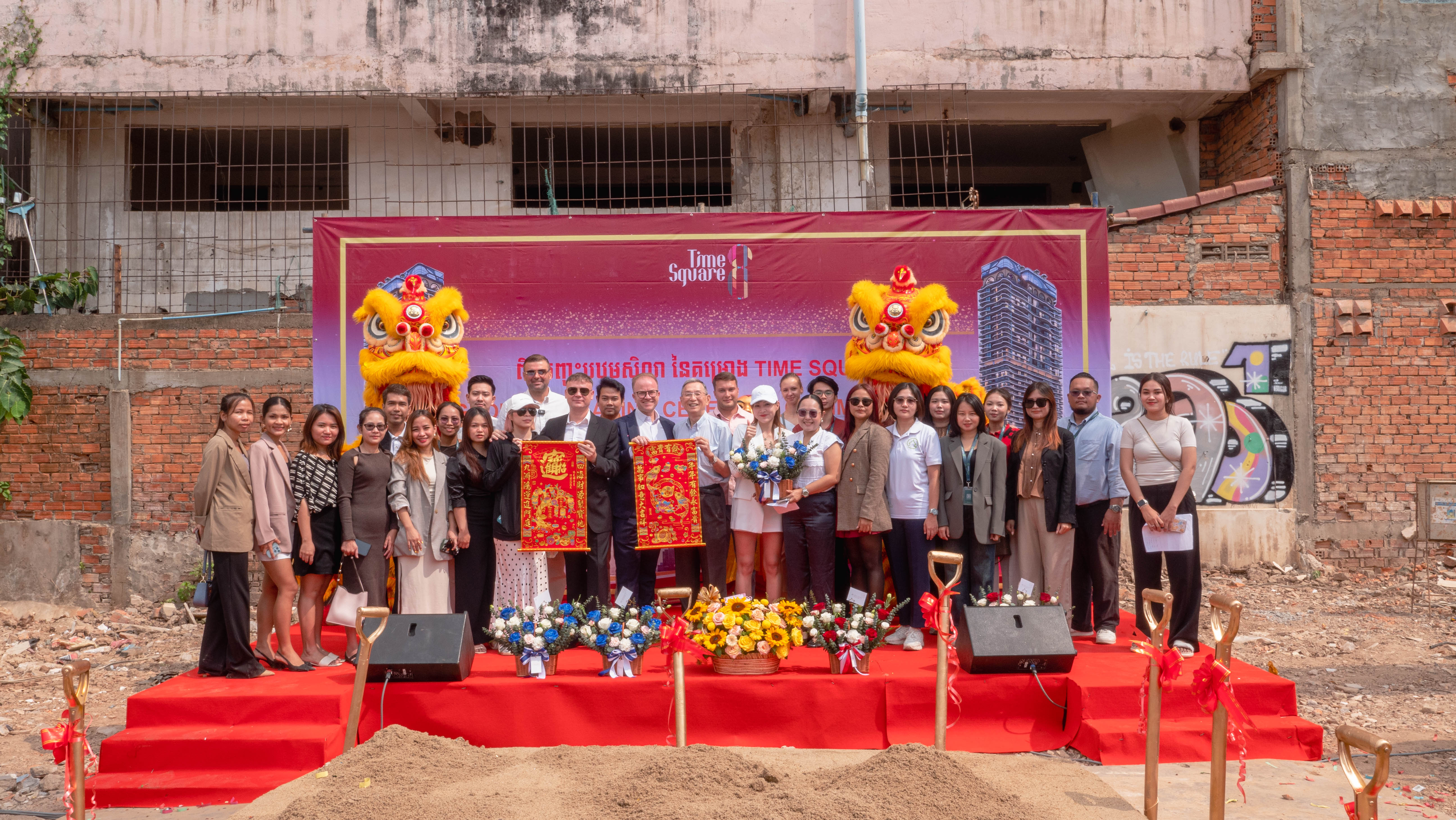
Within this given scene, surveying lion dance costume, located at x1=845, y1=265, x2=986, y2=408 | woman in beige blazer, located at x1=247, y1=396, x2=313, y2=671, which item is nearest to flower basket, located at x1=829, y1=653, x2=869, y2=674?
lion dance costume, located at x1=845, y1=265, x2=986, y2=408

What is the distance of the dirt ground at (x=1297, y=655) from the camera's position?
496cm

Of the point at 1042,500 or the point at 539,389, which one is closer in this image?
the point at 1042,500

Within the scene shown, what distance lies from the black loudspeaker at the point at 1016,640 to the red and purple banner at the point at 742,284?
281 cm

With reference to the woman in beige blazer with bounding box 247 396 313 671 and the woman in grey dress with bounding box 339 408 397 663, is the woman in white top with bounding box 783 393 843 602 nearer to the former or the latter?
the woman in grey dress with bounding box 339 408 397 663

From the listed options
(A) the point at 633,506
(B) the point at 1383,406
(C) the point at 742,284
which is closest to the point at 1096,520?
(A) the point at 633,506

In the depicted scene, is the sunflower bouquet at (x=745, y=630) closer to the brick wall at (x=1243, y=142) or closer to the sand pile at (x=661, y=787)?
the sand pile at (x=661, y=787)

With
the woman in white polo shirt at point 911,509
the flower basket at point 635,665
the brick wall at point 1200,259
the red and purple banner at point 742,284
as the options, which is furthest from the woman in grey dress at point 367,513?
the brick wall at point 1200,259

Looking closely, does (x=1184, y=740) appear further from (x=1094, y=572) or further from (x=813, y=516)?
(x=813, y=516)

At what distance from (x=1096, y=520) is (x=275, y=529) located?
14.1ft

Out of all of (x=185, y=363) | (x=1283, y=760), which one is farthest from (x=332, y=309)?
(x=1283, y=760)

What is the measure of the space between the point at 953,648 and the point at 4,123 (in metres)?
9.21

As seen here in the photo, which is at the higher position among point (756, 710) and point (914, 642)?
point (914, 642)

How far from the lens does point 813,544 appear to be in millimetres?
5477

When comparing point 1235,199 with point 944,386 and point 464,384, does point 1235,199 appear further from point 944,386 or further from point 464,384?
point 464,384
